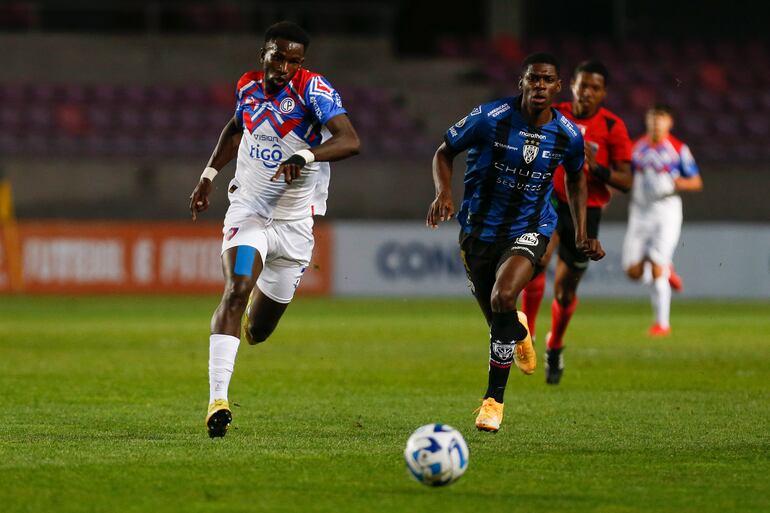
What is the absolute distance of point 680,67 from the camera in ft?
101

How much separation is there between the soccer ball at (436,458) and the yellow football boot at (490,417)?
1.88 metres

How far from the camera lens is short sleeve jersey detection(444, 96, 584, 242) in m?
8.62

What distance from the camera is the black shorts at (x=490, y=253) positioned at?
8.68m

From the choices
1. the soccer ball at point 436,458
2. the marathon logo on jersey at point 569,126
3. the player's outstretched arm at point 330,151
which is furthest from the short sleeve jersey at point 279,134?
the soccer ball at point 436,458

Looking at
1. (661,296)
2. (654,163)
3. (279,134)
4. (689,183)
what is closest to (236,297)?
(279,134)

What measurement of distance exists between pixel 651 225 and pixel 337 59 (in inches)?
561

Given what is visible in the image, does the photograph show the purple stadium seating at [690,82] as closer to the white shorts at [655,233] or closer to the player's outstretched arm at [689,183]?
the white shorts at [655,233]

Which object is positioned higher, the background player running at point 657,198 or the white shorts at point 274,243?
the white shorts at point 274,243

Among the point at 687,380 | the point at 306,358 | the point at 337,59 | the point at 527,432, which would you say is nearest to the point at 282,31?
the point at 527,432

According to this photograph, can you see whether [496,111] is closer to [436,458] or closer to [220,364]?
[220,364]

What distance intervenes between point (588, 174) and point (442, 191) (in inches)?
126

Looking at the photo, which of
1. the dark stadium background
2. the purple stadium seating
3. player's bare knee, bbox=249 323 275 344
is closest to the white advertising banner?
the dark stadium background

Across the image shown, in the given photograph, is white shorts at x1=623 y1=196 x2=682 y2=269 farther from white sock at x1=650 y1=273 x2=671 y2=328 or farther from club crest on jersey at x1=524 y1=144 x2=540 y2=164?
club crest on jersey at x1=524 y1=144 x2=540 y2=164

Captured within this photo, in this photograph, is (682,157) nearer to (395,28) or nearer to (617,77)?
(617,77)
